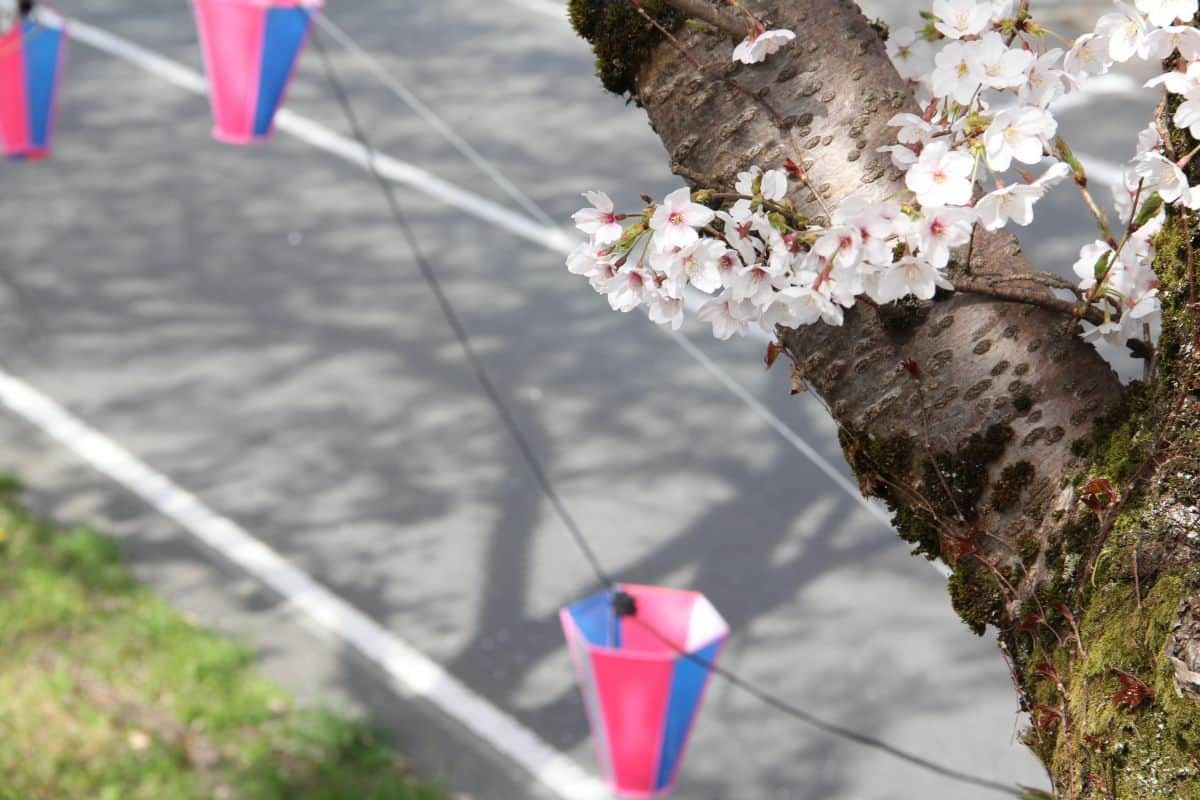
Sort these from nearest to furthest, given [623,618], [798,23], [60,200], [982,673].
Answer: [798,23] < [623,618] < [982,673] < [60,200]

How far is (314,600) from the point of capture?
466 centimetres

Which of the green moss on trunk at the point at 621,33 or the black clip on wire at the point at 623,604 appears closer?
the green moss on trunk at the point at 621,33

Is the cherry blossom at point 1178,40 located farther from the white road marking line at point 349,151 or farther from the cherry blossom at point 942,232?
the white road marking line at point 349,151

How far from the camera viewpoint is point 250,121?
4.49 meters

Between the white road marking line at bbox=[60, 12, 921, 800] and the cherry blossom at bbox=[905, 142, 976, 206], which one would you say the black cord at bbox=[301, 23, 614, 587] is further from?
the cherry blossom at bbox=[905, 142, 976, 206]

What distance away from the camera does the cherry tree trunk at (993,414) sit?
118 centimetres

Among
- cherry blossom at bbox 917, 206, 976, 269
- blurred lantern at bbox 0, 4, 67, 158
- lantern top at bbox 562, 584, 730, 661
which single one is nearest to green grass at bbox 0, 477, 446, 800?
lantern top at bbox 562, 584, 730, 661

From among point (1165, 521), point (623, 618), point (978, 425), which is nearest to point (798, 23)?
point (978, 425)

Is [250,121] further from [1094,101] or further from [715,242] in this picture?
[1094,101]

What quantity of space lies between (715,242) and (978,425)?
1.15 ft

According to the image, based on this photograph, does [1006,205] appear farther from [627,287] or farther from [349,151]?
[349,151]

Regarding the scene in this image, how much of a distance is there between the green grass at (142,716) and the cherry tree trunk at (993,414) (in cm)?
283

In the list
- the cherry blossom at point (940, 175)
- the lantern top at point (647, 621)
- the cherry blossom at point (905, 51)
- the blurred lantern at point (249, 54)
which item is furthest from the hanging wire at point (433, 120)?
the cherry blossom at point (940, 175)

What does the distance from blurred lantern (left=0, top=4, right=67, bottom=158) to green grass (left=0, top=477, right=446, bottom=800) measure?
160 centimetres
